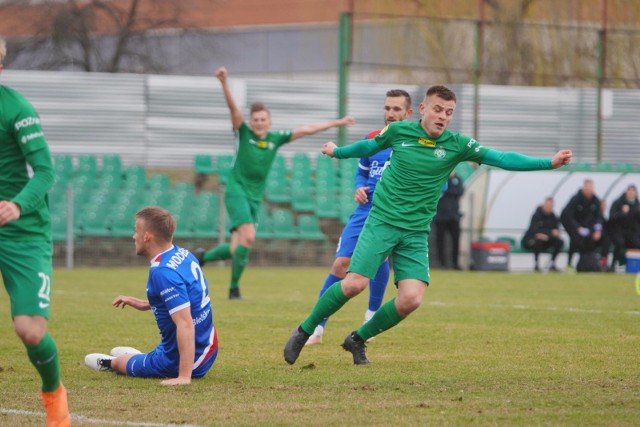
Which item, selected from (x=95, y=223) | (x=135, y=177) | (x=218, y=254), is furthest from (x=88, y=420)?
(x=135, y=177)

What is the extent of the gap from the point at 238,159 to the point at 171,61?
2388 cm

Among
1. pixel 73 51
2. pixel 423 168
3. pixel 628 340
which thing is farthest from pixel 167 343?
pixel 73 51

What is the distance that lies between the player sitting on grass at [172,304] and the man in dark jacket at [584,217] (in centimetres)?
1666

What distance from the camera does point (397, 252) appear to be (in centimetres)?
853

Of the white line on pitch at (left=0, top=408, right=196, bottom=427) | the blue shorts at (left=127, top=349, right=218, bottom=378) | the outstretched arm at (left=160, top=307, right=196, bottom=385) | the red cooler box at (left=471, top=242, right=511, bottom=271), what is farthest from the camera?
the red cooler box at (left=471, top=242, right=511, bottom=271)

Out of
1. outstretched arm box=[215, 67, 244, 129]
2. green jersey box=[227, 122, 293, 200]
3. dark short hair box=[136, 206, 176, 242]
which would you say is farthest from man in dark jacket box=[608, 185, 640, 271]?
dark short hair box=[136, 206, 176, 242]

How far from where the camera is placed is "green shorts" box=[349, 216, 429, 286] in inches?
332

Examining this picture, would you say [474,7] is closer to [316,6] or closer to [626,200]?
[626,200]

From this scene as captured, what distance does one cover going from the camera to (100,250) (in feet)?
76.2

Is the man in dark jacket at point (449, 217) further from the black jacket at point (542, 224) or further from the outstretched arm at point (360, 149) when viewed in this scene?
the outstretched arm at point (360, 149)

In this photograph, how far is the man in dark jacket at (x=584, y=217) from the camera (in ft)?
77.6

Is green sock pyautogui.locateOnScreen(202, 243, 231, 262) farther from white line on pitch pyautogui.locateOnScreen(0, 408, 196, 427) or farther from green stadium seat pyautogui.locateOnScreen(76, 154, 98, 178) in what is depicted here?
green stadium seat pyautogui.locateOnScreen(76, 154, 98, 178)

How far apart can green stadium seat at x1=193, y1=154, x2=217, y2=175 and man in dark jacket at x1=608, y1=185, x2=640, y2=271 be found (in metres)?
8.98

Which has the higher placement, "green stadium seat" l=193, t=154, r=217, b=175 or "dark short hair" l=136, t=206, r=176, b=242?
"green stadium seat" l=193, t=154, r=217, b=175
